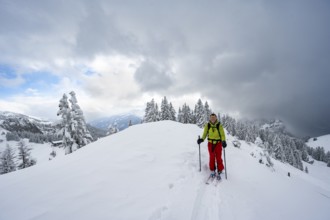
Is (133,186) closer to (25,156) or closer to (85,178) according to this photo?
(85,178)

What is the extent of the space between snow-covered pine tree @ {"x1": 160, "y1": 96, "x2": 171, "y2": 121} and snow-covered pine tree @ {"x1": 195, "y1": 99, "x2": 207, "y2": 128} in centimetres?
1090

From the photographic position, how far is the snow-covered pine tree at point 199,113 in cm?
5144

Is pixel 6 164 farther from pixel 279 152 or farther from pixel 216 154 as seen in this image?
pixel 279 152

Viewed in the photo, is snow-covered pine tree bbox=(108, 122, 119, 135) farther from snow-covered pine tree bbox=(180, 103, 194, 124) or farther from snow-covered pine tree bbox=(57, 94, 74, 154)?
snow-covered pine tree bbox=(180, 103, 194, 124)

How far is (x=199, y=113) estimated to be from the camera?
176ft

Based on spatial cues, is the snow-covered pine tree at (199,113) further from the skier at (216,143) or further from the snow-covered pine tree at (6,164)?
the snow-covered pine tree at (6,164)

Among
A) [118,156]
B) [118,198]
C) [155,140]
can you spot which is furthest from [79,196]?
[155,140]

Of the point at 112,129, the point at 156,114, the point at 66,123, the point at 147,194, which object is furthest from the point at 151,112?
the point at 147,194

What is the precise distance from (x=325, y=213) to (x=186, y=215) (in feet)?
15.9

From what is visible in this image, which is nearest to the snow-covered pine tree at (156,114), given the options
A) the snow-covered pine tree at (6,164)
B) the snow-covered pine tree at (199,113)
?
the snow-covered pine tree at (199,113)

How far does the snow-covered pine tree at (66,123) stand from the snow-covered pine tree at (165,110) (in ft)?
92.1

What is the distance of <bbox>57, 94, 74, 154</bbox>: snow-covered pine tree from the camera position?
2380cm

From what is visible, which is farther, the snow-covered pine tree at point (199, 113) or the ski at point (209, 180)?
the snow-covered pine tree at point (199, 113)

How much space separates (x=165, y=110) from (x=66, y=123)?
29.3 meters
